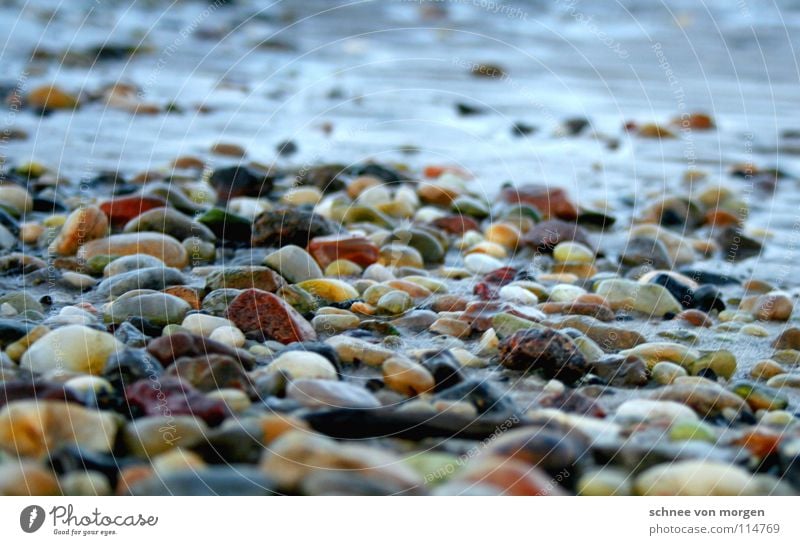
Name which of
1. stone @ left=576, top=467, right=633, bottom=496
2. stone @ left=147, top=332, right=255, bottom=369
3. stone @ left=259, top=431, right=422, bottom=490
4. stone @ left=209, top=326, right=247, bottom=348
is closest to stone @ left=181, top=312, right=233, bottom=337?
stone @ left=209, top=326, right=247, bottom=348

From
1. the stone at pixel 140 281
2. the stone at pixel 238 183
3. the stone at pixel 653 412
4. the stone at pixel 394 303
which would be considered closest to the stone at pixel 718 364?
the stone at pixel 653 412

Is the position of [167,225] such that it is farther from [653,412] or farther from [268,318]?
[653,412]

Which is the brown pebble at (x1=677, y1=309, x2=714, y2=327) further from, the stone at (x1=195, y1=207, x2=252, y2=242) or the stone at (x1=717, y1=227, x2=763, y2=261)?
the stone at (x1=195, y1=207, x2=252, y2=242)

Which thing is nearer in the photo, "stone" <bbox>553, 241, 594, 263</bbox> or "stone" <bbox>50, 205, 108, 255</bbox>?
"stone" <bbox>50, 205, 108, 255</bbox>

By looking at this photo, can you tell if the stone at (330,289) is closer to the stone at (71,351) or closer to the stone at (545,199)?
the stone at (71,351)

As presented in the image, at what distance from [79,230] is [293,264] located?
91 cm

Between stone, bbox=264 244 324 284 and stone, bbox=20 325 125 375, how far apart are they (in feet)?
3.13

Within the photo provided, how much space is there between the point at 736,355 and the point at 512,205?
5.87ft

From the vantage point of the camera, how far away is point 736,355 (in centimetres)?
300

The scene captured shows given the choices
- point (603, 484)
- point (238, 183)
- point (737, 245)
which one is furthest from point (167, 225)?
point (737, 245)

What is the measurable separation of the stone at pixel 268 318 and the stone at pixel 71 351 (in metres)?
0.44

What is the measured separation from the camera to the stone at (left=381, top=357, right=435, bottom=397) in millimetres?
2535

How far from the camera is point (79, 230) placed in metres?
3.70
